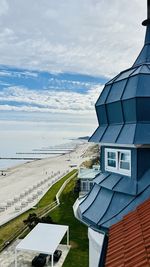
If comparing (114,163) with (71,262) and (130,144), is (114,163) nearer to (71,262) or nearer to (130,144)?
(130,144)

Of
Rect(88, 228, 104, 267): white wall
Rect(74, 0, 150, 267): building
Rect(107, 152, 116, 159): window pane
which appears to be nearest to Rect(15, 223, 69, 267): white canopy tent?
Rect(88, 228, 104, 267): white wall

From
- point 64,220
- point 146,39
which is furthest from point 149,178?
point 64,220

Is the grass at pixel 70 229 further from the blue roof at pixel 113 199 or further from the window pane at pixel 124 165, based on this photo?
the window pane at pixel 124 165

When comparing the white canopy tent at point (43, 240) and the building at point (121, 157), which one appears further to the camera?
the white canopy tent at point (43, 240)

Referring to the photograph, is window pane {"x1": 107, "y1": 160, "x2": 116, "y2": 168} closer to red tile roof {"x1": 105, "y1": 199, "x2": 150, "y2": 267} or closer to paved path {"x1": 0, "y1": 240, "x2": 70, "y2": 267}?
red tile roof {"x1": 105, "y1": 199, "x2": 150, "y2": 267}

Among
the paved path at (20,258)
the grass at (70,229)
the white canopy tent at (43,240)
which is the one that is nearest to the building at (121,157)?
the white canopy tent at (43,240)

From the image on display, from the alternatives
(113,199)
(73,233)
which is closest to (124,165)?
(113,199)

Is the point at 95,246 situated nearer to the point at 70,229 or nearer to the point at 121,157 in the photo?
the point at 121,157
